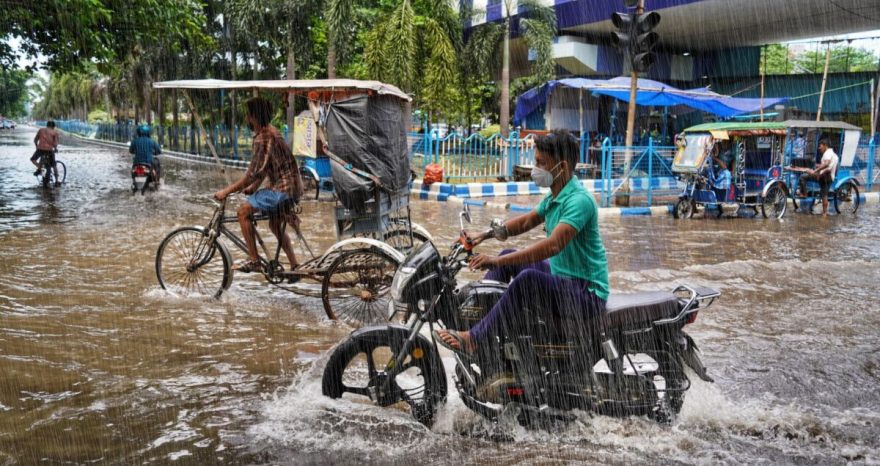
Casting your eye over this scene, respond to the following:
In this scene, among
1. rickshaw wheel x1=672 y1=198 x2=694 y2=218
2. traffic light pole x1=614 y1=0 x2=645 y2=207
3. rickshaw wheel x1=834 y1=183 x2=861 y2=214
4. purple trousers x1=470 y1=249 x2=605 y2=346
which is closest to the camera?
purple trousers x1=470 y1=249 x2=605 y2=346

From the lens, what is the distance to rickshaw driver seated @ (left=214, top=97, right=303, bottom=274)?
655 cm

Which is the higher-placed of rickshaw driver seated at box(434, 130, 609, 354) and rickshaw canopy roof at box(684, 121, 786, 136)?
rickshaw canopy roof at box(684, 121, 786, 136)

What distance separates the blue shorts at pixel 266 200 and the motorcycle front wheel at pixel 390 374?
9.21 ft

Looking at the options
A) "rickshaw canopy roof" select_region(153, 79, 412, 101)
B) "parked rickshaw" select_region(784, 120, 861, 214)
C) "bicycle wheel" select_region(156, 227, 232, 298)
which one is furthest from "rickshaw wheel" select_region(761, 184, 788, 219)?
"bicycle wheel" select_region(156, 227, 232, 298)

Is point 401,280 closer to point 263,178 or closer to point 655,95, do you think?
point 263,178

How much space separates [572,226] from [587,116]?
85.6ft

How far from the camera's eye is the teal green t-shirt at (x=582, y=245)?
3676 millimetres

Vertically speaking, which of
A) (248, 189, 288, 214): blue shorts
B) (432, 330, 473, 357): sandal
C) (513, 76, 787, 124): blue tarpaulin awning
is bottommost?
(432, 330, 473, 357): sandal

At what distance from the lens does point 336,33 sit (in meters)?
21.4

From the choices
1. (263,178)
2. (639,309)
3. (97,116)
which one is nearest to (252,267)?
(263,178)

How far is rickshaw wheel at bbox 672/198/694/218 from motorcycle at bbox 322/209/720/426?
10.8 metres

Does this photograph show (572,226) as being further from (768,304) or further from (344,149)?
(768,304)

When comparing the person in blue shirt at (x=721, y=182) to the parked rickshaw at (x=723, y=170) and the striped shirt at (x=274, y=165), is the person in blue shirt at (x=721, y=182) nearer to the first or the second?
the parked rickshaw at (x=723, y=170)

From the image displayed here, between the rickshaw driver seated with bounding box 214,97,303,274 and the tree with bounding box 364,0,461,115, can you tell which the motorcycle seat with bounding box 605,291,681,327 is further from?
the tree with bounding box 364,0,461,115
